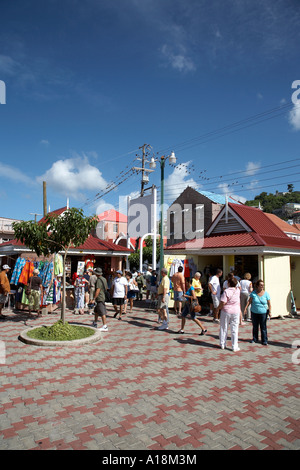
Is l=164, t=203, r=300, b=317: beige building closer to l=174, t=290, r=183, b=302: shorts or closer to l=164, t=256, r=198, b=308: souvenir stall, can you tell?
l=164, t=256, r=198, b=308: souvenir stall

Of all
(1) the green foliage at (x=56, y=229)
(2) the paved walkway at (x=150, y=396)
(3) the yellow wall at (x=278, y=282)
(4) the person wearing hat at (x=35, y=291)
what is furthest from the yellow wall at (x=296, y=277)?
(4) the person wearing hat at (x=35, y=291)

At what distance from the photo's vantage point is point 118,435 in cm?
388

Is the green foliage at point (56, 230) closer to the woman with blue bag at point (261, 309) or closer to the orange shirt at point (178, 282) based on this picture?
the orange shirt at point (178, 282)

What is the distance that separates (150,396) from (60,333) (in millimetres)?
3922

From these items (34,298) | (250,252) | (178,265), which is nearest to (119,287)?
(34,298)

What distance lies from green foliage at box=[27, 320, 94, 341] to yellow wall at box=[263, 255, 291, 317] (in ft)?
24.2

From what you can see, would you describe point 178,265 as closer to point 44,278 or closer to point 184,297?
point 184,297

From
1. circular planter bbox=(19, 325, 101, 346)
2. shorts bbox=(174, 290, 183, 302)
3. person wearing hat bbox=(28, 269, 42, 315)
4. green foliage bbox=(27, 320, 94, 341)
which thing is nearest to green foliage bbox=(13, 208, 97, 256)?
green foliage bbox=(27, 320, 94, 341)

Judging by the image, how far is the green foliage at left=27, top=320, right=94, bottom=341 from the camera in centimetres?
811

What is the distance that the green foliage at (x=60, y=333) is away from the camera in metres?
8.11
